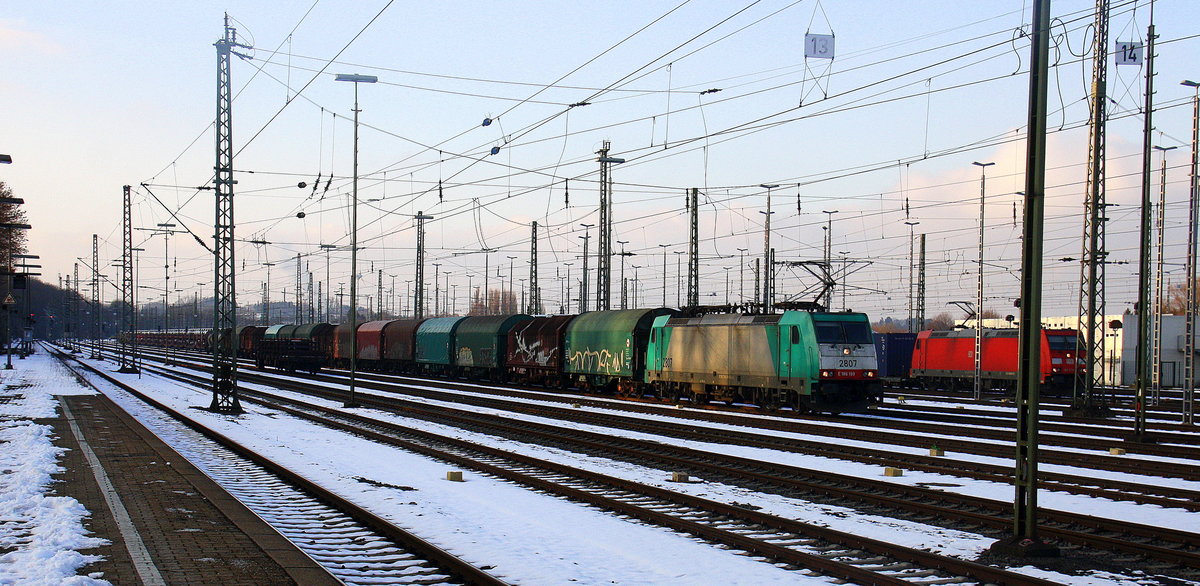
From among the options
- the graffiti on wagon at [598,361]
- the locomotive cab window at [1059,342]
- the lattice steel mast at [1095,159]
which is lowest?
the graffiti on wagon at [598,361]

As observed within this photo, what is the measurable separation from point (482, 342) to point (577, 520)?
125 ft

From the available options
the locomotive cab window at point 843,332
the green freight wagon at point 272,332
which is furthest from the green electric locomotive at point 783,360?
the green freight wagon at point 272,332

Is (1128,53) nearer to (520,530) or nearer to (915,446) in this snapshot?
(915,446)

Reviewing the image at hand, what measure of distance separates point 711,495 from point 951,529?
370 centimetres

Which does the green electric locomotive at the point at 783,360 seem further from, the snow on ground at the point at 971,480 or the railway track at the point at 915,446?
the snow on ground at the point at 971,480

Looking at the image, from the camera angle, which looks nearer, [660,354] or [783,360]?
[783,360]

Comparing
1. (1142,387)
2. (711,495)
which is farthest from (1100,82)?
(711,495)

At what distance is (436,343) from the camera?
56094mm

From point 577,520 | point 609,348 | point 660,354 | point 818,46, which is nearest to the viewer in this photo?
point 577,520

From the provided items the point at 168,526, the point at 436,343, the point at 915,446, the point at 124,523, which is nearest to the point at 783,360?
the point at 915,446

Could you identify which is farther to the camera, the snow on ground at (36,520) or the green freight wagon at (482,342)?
the green freight wagon at (482,342)

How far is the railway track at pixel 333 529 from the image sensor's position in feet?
32.8

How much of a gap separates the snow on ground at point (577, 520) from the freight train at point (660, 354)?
27.2 feet

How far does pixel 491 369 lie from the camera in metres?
50.8
